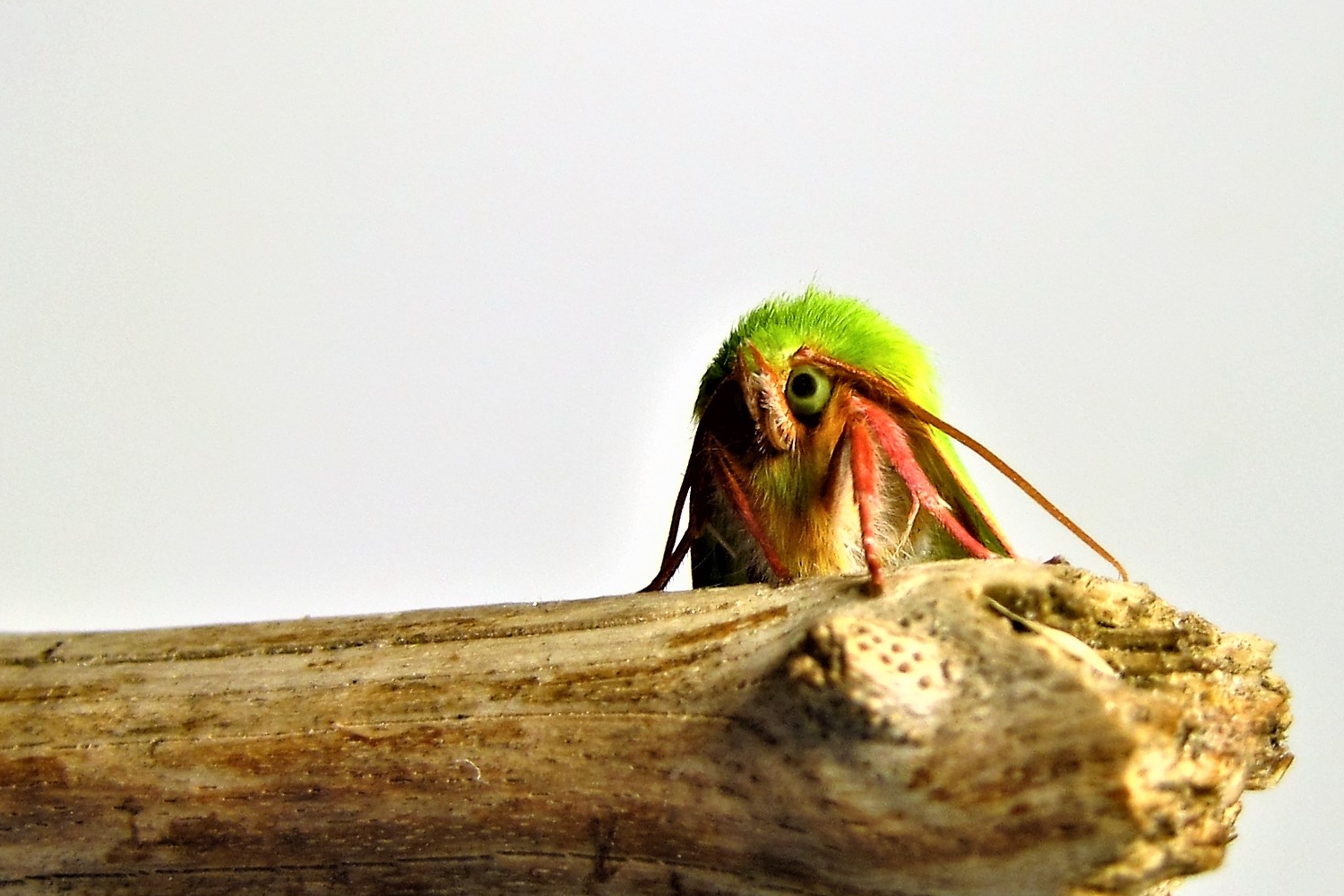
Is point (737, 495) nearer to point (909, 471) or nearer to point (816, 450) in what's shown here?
point (816, 450)

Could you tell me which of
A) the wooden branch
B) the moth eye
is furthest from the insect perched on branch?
the wooden branch

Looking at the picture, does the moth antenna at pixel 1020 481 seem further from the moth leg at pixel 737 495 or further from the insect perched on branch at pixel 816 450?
the moth leg at pixel 737 495

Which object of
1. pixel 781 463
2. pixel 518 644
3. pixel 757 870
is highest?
pixel 781 463

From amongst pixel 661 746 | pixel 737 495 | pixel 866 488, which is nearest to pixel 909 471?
pixel 866 488

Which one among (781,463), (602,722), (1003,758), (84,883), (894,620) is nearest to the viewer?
(1003,758)

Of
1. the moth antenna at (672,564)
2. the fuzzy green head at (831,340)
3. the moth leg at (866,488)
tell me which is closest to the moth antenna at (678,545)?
the moth antenna at (672,564)

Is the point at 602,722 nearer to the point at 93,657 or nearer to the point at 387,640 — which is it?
the point at 387,640

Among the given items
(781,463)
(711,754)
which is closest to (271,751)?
(711,754)
